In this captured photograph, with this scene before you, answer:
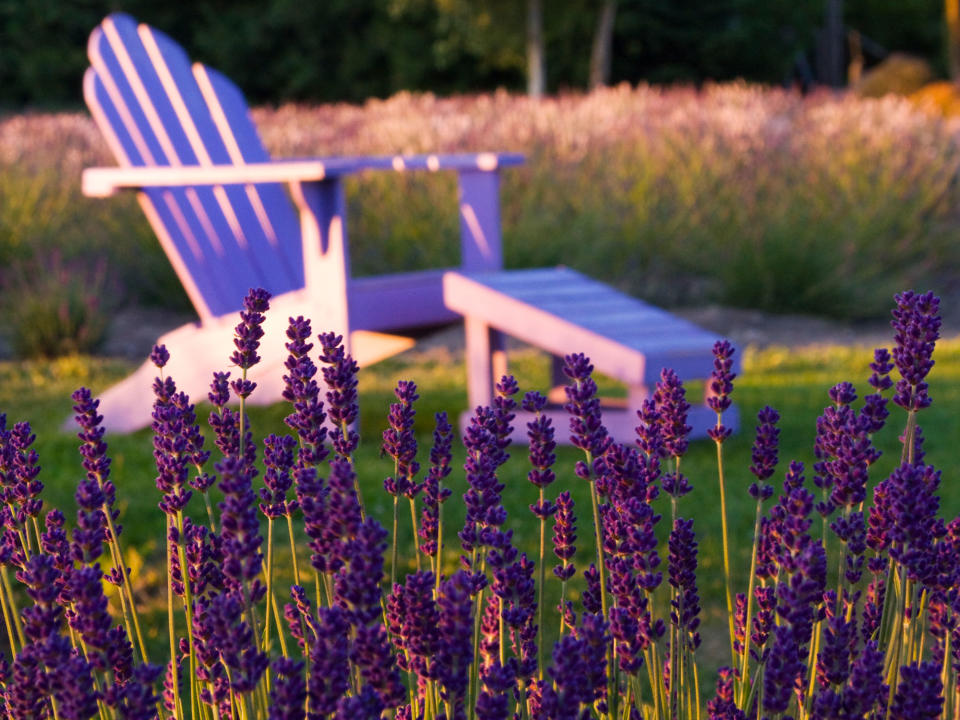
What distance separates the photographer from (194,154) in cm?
484

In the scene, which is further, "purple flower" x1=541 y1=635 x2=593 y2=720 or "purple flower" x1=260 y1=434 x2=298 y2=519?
"purple flower" x1=260 y1=434 x2=298 y2=519

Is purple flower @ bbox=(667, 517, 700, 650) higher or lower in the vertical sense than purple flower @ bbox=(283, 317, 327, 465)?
lower

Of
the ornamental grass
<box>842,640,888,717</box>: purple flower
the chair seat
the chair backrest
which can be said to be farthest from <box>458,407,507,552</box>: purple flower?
the chair backrest

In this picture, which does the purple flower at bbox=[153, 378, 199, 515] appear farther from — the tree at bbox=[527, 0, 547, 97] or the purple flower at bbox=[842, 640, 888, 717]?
the tree at bbox=[527, 0, 547, 97]

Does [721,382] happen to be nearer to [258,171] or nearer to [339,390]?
[339,390]

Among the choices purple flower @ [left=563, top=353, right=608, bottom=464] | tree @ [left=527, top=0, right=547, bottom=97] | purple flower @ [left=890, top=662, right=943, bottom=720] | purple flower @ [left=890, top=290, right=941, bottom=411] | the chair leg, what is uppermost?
tree @ [left=527, top=0, right=547, bottom=97]

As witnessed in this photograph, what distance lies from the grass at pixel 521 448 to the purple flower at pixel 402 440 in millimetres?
1566

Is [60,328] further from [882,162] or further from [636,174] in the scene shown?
[882,162]

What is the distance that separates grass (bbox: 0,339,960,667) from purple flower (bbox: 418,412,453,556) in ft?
4.97

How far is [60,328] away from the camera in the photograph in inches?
257

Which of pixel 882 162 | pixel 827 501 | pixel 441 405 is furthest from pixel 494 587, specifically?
pixel 882 162

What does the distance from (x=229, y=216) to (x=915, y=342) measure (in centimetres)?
Result: 374

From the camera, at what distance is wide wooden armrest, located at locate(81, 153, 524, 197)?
12.7 feet

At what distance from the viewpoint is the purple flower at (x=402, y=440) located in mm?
1330
